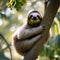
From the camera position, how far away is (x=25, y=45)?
4719 millimetres

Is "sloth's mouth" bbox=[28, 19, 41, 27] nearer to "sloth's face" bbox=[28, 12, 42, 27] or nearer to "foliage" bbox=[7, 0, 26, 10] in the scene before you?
"sloth's face" bbox=[28, 12, 42, 27]

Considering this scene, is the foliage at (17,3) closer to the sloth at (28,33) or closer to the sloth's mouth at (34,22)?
the sloth at (28,33)

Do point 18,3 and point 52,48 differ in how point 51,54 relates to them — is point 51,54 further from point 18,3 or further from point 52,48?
point 18,3

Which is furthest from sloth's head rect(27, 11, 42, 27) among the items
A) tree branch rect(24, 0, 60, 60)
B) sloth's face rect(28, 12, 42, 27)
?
tree branch rect(24, 0, 60, 60)

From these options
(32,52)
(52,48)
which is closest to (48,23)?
(32,52)

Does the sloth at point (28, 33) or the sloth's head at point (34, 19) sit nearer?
the sloth at point (28, 33)

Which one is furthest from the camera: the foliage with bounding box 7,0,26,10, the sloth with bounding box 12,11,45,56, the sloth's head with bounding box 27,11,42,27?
the sloth's head with bounding box 27,11,42,27

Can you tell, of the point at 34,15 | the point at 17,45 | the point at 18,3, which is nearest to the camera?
the point at 18,3

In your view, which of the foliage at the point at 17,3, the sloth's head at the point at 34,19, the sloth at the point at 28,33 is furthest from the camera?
the sloth's head at the point at 34,19

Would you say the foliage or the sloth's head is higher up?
the sloth's head

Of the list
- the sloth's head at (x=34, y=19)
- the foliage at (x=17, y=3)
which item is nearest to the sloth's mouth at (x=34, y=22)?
the sloth's head at (x=34, y=19)

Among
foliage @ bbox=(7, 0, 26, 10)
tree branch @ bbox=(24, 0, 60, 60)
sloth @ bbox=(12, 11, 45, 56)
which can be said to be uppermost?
sloth @ bbox=(12, 11, 45, 56)

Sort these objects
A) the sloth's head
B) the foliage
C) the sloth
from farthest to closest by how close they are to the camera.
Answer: the sloth's head, the sloth, the foliage

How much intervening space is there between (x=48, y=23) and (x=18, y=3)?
45 cm
